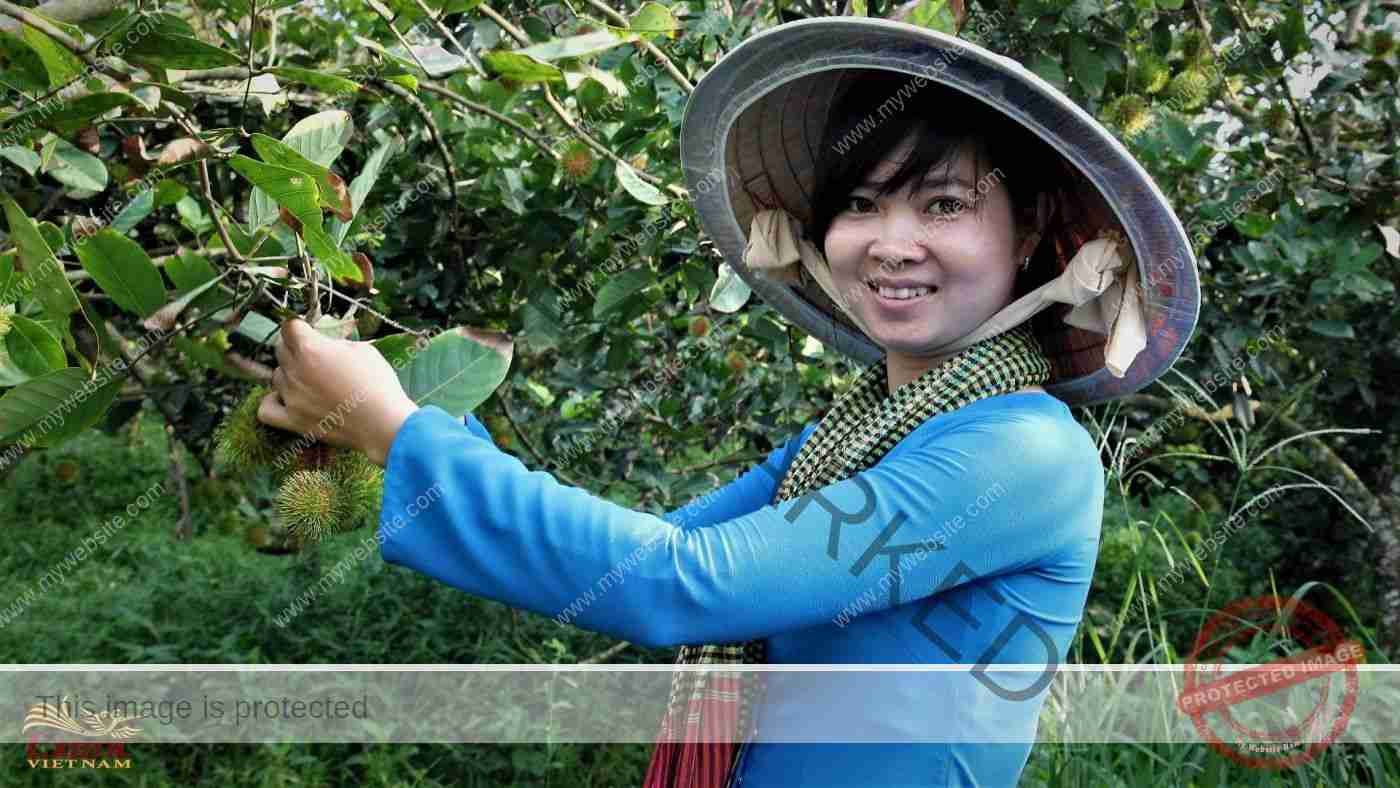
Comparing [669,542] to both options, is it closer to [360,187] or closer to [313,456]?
[313,456]

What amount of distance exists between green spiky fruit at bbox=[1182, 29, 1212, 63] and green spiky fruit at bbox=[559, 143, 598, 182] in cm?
125

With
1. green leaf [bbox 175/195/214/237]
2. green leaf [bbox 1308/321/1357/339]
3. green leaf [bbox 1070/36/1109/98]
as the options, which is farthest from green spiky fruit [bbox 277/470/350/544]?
green leaf [bbox 1308/321/1357/339]

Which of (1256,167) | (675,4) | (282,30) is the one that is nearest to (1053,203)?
(675,4)

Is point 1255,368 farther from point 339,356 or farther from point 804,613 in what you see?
point 339,356

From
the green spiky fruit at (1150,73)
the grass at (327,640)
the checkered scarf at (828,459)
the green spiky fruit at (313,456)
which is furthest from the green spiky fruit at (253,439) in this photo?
the green spiky fruit at (1150,73)

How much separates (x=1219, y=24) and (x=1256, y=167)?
34cm

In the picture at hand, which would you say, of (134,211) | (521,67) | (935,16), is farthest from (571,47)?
(134,211)

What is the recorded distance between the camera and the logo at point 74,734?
2742mm

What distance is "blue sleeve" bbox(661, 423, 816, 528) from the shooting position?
142 centimetres

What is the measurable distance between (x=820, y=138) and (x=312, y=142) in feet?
1.75

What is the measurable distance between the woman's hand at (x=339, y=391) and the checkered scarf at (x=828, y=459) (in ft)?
1.39

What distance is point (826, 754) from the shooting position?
3.71 ft

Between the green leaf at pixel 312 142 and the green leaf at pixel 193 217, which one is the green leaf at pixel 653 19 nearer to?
the green leaf at pixel 312 142

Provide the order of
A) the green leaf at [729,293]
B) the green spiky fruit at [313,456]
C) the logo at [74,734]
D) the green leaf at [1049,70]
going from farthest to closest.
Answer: the logo at [74,734] < the green leaf at [1049,70] < the green leaf at [729,293] < the green spiky fruit at [313,456]
